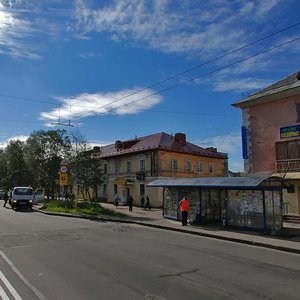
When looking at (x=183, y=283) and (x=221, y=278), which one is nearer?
(x=183, y=283)

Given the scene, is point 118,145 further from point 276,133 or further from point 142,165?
point 276,133

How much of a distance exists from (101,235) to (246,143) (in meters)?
15.6

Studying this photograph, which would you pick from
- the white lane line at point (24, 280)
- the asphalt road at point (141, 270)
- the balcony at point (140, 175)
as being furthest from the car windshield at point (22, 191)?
the white lane line at point (24, 280)

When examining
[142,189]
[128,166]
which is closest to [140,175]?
[142,189]

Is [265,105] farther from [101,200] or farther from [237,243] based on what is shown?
[101,200]

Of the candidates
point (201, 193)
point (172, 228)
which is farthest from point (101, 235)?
point (201, 193)

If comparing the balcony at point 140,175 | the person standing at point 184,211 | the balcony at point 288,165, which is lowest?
the person standing at point 184,211

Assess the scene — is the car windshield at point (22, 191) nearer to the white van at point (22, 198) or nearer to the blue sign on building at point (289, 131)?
the white van at point (22, 198)

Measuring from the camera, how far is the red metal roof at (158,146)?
46.3 metres

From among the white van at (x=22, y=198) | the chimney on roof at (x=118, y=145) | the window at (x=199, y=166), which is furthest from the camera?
the chimney on roof at (x=118, y=145)

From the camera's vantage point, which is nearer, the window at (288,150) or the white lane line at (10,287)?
the white lane line at (10,287)

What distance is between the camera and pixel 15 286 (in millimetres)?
7660

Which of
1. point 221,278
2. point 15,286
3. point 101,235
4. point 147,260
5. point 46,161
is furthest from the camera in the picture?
point 46,161

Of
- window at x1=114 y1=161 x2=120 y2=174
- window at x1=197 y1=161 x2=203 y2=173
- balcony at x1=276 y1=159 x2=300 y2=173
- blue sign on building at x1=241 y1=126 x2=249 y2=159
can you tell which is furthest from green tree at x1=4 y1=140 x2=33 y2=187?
balcony at x1=276 y1=159 x2=300 y2=173
